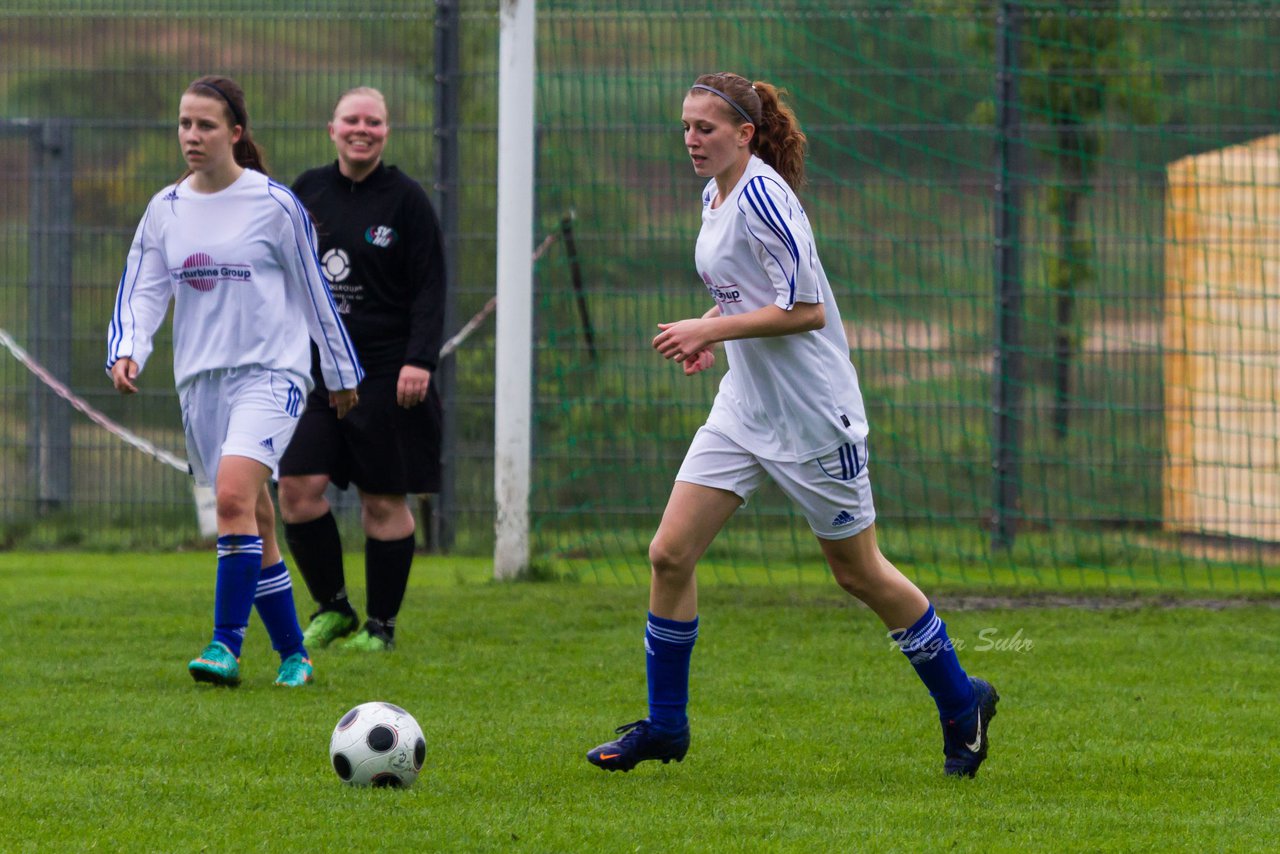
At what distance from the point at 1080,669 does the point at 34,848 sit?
162 inches

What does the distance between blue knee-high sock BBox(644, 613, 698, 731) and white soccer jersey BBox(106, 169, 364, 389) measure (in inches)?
76.4

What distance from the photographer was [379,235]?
7.07 m

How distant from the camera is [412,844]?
394 cm

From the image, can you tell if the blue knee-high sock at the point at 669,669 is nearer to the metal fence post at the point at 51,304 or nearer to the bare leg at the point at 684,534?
the bare leg at the point at 684,534

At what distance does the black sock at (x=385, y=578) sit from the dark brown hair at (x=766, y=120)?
9.28ft

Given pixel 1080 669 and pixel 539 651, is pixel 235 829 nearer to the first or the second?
pixel 539 651

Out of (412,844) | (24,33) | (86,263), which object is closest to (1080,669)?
(412,844)

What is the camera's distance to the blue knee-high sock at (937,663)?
4.83 metres

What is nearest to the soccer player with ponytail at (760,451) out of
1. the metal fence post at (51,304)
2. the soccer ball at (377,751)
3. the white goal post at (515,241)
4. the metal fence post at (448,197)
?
the soccer ball at (377,751)

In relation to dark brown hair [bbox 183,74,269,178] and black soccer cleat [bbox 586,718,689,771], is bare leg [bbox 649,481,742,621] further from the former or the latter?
dark brown hair [bbox 183,74,269,178]

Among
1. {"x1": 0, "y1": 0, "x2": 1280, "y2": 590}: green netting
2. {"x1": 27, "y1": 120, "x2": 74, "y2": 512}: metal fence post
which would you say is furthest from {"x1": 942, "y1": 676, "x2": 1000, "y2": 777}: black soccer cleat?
{"x1": 27, "y1": 120, "x2": 74, "y2": 512}: metal fence post

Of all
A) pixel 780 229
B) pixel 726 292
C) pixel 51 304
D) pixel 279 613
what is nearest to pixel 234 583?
pixel 279 613

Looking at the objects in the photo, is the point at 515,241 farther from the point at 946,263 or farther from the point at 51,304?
the point at 51,304

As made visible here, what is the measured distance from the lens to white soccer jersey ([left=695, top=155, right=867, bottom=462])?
462 cm
